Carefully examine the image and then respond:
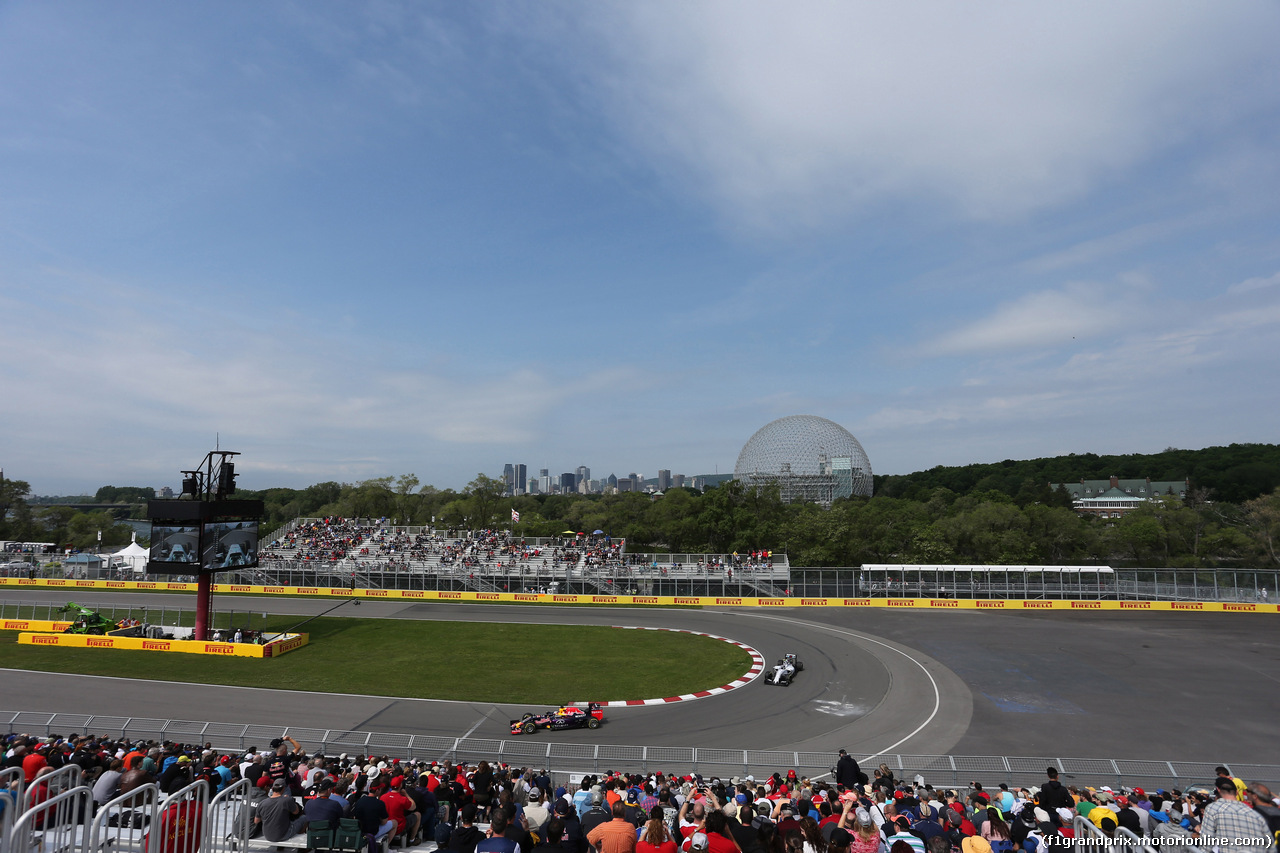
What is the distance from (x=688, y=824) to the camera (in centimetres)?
872

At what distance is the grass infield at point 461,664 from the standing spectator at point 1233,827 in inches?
697

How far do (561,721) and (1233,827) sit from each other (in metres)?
15.6

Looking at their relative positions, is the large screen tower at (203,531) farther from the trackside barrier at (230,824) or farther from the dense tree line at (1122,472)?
the dense tree line at (1122,472)

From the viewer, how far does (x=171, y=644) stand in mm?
29750

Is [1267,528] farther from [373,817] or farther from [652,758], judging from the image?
[373,817]

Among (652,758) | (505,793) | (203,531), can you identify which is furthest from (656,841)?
(203,531)

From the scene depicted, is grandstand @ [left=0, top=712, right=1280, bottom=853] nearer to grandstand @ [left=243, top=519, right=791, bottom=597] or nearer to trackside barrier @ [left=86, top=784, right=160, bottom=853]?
trackside barrier @ [left=86, top=784, right=160, bottom=853]

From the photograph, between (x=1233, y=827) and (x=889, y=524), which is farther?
(x=889, y=524)

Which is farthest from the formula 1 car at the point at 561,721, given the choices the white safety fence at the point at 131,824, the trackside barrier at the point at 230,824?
the trackside barrier at the point at 230,824

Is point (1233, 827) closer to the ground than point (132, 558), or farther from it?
farther from it

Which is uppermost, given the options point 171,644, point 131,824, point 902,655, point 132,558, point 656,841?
point 131,824

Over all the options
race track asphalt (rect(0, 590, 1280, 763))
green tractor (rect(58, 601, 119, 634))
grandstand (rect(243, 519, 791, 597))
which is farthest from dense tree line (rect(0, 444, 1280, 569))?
green tractor (rect(58, 601, 119, 634))

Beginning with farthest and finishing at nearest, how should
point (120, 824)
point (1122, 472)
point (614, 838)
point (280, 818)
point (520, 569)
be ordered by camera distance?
point (1122, 472), point (520, 569), point (280, 818), point (614, 838), point (120, 824)

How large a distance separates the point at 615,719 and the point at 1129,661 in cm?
2309
